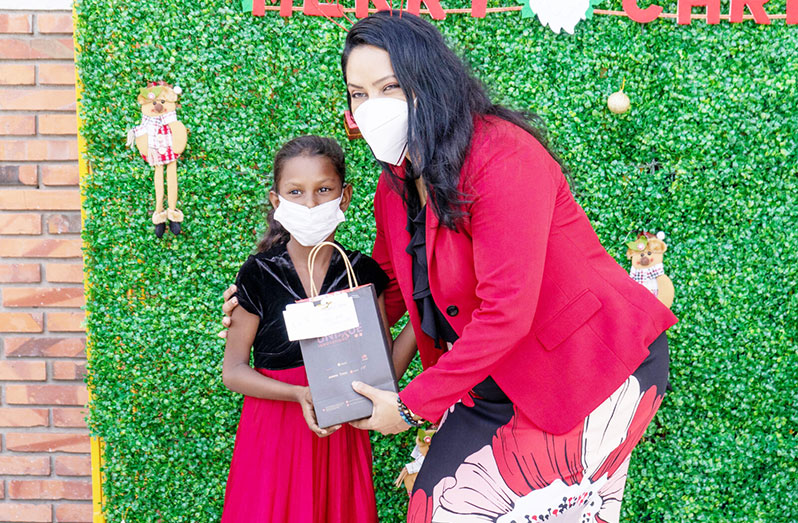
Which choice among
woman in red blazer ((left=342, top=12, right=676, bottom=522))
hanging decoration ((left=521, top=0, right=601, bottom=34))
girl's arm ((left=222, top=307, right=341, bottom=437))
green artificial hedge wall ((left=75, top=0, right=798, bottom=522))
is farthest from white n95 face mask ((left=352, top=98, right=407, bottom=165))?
hanging decoration ((left=521, top=0, right=601, bottom=34))

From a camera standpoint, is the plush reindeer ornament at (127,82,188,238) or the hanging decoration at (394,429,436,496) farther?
the plush reindeer ornament at (127,82,188,238)

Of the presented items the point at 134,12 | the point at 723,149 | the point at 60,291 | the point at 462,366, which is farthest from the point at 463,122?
the point at 60,291

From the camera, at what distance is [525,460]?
160 centimetres

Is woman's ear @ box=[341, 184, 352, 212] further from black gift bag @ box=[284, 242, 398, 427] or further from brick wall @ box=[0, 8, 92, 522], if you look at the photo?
brick wall @ box=[0, 8, 92, 522]

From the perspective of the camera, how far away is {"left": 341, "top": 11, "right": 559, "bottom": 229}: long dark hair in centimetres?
154

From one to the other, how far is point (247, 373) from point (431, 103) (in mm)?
976

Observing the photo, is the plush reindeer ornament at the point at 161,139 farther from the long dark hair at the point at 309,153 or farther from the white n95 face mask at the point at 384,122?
the white n95 face mask at the point at 384,122

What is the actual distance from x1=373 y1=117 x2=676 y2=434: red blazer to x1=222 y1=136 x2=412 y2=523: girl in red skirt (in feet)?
1.51

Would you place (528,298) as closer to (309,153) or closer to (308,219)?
(308,219)

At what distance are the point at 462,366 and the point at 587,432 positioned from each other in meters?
0.38

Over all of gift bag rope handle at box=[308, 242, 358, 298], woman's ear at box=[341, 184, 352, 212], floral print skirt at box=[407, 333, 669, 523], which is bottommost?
floral print skirt at box=[407, 333, 669, 523]

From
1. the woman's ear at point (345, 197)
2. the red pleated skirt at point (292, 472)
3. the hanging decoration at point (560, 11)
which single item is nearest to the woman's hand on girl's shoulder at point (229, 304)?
the red pleated skirt at point (292, 472)

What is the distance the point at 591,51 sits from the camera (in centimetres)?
271

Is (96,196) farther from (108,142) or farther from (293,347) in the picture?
(293,347)
